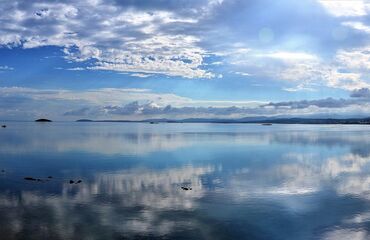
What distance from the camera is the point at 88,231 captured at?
24.0 m

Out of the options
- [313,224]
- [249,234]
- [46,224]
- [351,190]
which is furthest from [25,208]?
[351,190]

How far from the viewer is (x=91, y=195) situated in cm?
3400

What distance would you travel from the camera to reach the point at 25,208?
29.6 m

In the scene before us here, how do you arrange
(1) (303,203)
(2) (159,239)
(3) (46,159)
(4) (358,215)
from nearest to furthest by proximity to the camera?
(2) (159,239) → (4) (358,215) → (1) (303,203) → (3) (46,159)

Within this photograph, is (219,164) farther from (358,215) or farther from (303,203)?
(358,215)

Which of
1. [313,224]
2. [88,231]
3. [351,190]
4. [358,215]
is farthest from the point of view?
[351,190]

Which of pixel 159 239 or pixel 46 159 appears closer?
pixel 159 239

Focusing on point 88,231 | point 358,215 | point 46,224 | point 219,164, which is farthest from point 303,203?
point 219,164

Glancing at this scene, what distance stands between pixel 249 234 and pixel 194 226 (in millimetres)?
3538

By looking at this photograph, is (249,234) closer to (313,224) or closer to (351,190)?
(313,224)

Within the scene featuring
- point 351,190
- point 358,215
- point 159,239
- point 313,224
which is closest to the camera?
point 159,239

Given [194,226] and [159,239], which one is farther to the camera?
[194,226]

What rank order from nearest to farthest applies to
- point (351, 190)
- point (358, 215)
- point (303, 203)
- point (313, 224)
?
point (313, 224) → point (358, 215) → point (303, 203) → point (351, 190)

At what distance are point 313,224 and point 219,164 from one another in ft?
102
